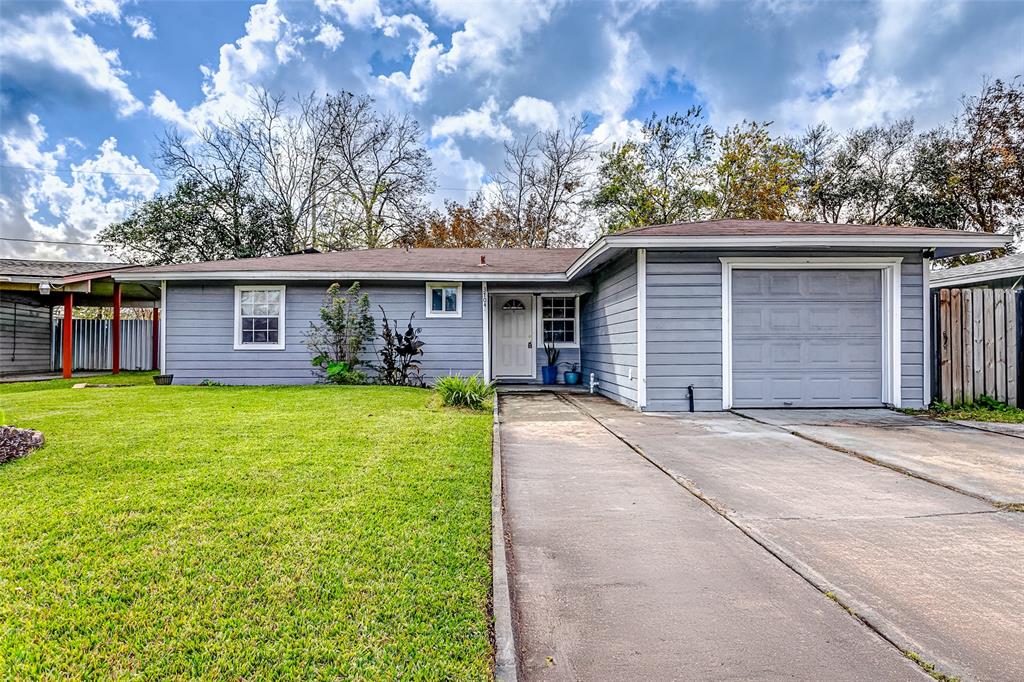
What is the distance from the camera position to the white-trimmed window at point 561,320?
38.3 ft

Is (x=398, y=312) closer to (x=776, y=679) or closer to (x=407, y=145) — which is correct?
(x=776, y=679)

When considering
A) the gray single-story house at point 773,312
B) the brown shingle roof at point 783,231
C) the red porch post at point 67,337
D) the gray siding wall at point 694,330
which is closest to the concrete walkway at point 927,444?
the gray single-story house at point 773,312

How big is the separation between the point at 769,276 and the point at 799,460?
384cm

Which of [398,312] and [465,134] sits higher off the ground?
[465,134]

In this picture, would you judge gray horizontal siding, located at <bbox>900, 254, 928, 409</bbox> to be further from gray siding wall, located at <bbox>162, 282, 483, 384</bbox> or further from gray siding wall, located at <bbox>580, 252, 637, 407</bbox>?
gray siding wall, located at <bbox>162, 282, 483, 384</bbox>

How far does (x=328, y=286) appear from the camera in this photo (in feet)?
33.6

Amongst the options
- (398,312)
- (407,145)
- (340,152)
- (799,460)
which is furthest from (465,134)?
(799,460)

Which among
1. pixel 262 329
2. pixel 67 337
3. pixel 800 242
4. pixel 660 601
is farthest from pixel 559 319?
pixel 67 337

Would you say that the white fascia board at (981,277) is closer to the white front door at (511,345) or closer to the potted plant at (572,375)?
the potted plant at (572,375)

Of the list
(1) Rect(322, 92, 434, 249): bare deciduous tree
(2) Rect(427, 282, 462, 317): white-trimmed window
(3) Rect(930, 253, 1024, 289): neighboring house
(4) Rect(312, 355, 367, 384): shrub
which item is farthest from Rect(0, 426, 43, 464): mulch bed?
(1) Rect(322, 92, 434, 249): bare deciduous tree

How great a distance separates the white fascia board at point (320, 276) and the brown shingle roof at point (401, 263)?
0.12 meters

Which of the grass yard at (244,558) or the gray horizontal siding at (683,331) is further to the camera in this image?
the gray horizontal siding at (683,331)

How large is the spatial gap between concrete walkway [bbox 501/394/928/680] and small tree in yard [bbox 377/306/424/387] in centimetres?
643

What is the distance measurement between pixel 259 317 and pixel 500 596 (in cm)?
951
